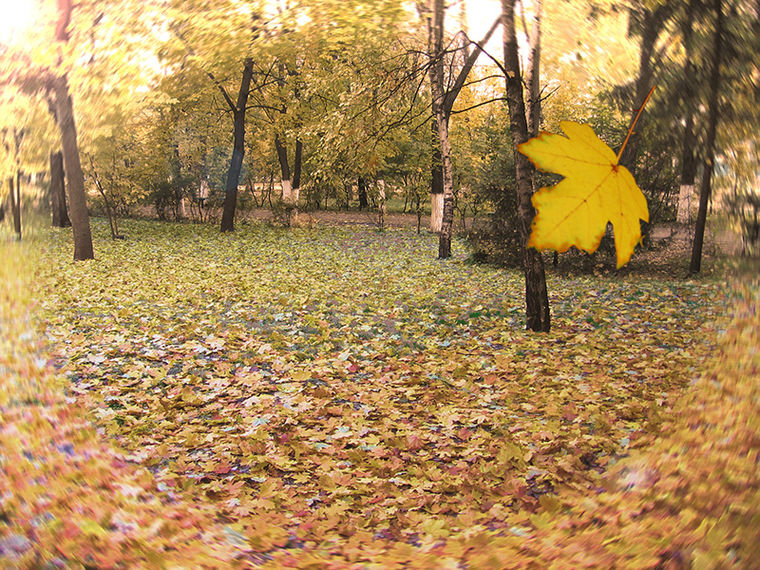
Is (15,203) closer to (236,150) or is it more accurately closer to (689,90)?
(689,90)

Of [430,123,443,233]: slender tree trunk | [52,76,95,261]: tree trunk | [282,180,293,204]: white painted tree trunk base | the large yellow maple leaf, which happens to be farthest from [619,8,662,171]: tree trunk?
[282,180,293,204]: white painted tree trunk base

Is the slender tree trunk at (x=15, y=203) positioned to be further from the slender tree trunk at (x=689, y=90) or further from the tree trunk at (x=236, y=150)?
the tree trunk at (x=236, y=150)

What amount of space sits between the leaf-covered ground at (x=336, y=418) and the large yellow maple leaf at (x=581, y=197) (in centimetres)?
114

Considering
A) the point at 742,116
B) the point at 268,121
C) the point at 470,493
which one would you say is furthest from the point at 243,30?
the point at 268,121

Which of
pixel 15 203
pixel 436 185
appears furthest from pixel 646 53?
pixel 436 185

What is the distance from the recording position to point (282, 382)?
5.96 metres

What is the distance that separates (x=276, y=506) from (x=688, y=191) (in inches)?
123

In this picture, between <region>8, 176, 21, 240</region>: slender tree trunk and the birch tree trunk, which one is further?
the birch tree trunk

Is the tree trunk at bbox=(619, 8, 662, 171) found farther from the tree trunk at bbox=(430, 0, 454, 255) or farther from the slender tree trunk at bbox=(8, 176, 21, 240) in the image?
the tree trunk at bbox=(430, 0, 454, 255)

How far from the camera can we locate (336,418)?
4.98m

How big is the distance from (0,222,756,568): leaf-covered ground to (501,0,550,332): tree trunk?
41 cm

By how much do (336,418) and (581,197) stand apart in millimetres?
3688

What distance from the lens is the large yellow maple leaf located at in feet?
5.84

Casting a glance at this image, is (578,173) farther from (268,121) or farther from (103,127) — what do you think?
(268,121)
